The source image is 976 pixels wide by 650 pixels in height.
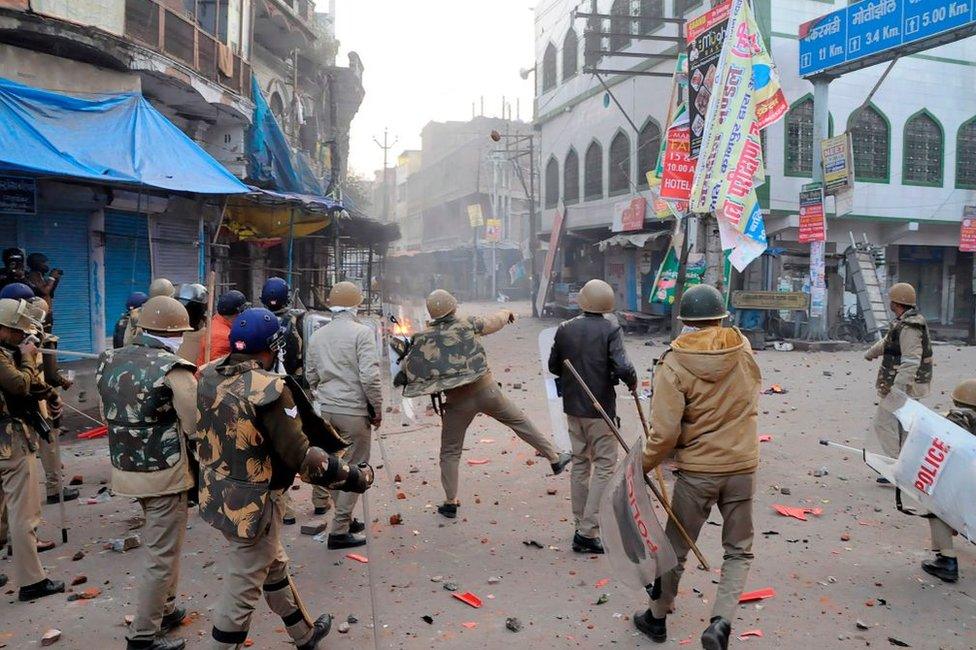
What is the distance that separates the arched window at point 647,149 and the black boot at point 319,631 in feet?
63.4

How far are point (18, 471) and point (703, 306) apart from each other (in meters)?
4.15

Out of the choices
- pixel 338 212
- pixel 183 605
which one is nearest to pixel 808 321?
pixel 338 212

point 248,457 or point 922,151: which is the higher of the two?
point 922,151

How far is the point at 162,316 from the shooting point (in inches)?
141

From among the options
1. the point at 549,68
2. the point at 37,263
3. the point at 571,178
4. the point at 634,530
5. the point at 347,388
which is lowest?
the point at 634,530

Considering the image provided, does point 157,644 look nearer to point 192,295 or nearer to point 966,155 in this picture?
point 192,295

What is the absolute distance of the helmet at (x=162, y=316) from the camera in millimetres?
3580

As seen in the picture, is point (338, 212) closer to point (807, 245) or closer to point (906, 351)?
point (906, 351)

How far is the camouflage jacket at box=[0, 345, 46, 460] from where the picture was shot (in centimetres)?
405

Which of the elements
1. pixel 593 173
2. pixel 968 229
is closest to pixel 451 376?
pixel 593 173

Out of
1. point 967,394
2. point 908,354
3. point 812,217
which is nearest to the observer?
point 967,394

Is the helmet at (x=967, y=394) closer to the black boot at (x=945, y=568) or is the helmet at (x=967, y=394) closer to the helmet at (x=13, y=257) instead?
the black boot at (x=945, y=568)

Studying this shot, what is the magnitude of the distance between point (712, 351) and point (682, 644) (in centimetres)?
159

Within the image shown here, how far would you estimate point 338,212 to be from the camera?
46.2 ft
